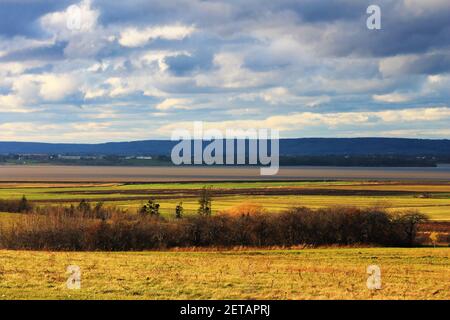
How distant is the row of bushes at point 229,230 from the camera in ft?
172

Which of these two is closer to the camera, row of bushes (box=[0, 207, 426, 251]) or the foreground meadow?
the foreground meadow

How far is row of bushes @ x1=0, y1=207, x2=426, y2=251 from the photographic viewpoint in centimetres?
5239

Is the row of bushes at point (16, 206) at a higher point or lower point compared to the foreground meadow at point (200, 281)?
lower

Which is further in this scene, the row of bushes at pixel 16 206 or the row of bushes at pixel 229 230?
the row of bushes at pixel 16 206
